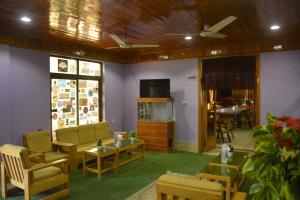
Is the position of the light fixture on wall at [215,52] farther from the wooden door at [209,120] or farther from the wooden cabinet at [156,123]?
the wooden cabinet at [156,123]

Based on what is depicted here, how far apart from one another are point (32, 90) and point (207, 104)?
14.7 feet

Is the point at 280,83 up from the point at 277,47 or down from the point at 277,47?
down

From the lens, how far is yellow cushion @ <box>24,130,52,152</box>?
474 cm

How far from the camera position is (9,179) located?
12.7 feet

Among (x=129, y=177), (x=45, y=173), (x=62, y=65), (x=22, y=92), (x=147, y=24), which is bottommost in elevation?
(x=129, y=177)

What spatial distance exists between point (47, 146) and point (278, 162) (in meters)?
4.74

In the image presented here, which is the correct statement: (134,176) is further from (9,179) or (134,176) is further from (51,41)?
(51,41)

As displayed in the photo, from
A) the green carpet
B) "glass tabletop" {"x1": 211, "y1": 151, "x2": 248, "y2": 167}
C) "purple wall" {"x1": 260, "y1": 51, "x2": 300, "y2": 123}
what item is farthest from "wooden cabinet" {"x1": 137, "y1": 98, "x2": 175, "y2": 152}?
"purple wall" {"x1": 260, "y1": 51, "x2": 300, "y2": 123}

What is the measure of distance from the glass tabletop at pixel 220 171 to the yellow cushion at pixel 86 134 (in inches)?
122

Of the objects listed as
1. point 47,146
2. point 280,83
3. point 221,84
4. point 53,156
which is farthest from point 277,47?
point 47,146

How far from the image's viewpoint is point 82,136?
575 cm

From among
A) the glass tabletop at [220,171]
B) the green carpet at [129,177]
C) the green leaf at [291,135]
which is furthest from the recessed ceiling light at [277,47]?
the green leaf at [291,135]

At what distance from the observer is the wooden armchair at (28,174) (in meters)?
3.43

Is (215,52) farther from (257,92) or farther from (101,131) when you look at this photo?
(101,131)
